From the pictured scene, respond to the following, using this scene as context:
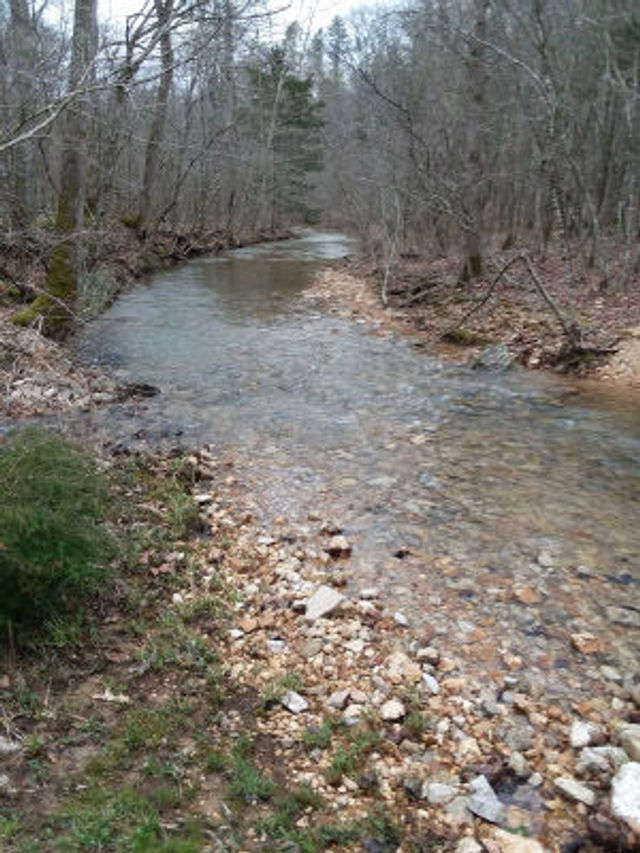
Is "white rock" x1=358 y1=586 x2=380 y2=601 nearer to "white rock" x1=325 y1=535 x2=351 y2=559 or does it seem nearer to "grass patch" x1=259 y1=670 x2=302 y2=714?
"white rock" x1=325 y1=535 x2=351 y2=559

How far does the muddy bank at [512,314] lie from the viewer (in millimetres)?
9469

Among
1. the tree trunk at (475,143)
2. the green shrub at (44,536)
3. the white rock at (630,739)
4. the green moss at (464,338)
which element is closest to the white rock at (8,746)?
the green shrub at (44,536)

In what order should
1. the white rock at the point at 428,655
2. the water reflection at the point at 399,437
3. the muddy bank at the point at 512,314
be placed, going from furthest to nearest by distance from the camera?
the muddy bank at the point at 512,314, the water reflection at the point at 399,437, the white rock at the point at 428,655

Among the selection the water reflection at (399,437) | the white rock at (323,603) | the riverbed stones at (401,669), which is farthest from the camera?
the water reflection at (399,437)

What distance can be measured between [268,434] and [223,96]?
2118 centimetres

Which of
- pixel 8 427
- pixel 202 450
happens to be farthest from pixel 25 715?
pixel 8 427

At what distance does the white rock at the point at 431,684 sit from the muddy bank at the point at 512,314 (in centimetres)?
629

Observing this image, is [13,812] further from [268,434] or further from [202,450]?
[268,434]

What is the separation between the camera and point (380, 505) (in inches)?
216

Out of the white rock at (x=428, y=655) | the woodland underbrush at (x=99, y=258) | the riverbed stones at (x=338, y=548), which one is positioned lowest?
the white rock at (x=428, y=655)

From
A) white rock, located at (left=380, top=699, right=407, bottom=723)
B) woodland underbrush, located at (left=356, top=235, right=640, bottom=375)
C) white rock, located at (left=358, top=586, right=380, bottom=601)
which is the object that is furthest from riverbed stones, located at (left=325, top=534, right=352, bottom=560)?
woodland underbrush, located at (left=356, top=235, right=640, bottom=375)

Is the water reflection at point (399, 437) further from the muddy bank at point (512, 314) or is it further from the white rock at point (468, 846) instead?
the white rock at point (468, 846)

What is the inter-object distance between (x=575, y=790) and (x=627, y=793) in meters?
0.20

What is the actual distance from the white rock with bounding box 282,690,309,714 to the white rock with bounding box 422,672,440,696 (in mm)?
607
